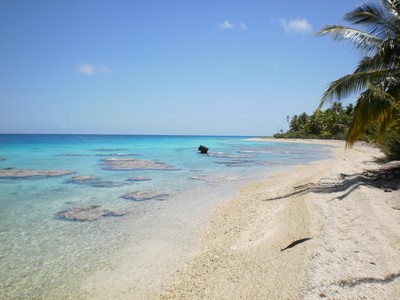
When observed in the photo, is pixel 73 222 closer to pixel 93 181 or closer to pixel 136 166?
pixel 93 181

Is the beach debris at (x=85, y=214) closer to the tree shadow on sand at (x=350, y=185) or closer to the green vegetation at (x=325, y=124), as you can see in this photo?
the tree shadow on sand at (x=350, y=185)

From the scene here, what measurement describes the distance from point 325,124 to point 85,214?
7309cm

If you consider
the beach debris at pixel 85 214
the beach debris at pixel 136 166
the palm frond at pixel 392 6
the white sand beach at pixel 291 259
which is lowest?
the beach debris at pixel 136 166

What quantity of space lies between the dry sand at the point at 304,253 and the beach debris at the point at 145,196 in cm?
327

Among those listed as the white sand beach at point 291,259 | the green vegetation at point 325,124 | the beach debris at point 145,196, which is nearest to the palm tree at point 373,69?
the white sand beach at point 291,259

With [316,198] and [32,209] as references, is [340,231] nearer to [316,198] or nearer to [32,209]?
[316,198]

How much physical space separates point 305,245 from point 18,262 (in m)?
5.57

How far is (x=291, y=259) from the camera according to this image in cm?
429

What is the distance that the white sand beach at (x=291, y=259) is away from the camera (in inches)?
139

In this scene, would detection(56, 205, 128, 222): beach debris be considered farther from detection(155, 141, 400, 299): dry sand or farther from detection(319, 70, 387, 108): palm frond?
detection(319, 70, 387, 108): palm frond

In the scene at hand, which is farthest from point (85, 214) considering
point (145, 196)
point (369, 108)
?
point (369, 108)

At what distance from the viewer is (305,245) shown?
15.3 feet

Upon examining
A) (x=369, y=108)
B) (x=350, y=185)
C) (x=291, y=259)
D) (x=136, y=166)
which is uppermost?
(x=369, y=108)

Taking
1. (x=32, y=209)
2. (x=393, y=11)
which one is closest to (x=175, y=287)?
(x=32, y=209)
